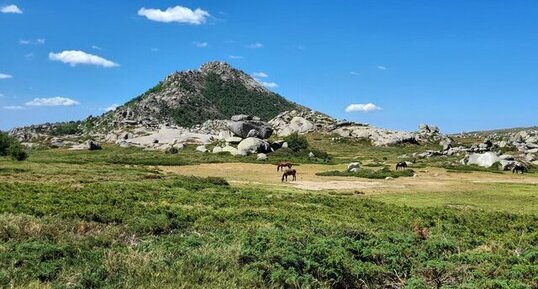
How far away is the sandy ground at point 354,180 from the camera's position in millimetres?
54406

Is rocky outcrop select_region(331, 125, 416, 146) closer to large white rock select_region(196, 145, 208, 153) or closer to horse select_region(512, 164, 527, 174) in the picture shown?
large white rock select_region(196, 145, 208, 153)

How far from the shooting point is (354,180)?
6312 cm

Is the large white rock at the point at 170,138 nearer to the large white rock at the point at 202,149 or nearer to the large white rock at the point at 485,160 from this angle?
the large white rock at the point at 202,149

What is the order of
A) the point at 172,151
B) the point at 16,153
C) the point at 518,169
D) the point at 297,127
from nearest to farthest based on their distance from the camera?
the point at 16,153, the point at 518,169, the point at 172,151, the point at 297,127

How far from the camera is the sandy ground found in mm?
54406

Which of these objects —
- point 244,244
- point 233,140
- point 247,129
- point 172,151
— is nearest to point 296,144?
point 233,140

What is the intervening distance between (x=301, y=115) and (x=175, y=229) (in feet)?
519

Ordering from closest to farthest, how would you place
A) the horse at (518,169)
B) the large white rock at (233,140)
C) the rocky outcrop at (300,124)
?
the horse at (518,169), the large white rock at (233,140), the rocky outcrop at (300,124)

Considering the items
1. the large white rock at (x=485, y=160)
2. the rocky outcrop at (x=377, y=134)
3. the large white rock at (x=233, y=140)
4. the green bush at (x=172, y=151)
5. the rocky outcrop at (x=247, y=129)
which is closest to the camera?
the large white rock at (x=485, y=160)

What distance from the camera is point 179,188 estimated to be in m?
45.5

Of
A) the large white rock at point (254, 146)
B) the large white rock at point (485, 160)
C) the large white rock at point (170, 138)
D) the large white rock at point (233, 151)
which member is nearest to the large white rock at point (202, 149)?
the large white rock at point (233, 151)

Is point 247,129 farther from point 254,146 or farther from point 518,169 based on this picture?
point 518,169

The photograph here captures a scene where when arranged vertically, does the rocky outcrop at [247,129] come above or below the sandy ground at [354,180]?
above

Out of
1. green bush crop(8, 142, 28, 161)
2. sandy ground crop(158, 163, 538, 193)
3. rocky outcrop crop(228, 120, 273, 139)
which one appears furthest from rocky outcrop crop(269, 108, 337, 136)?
green bush crop(8, 142, 28, 161)
